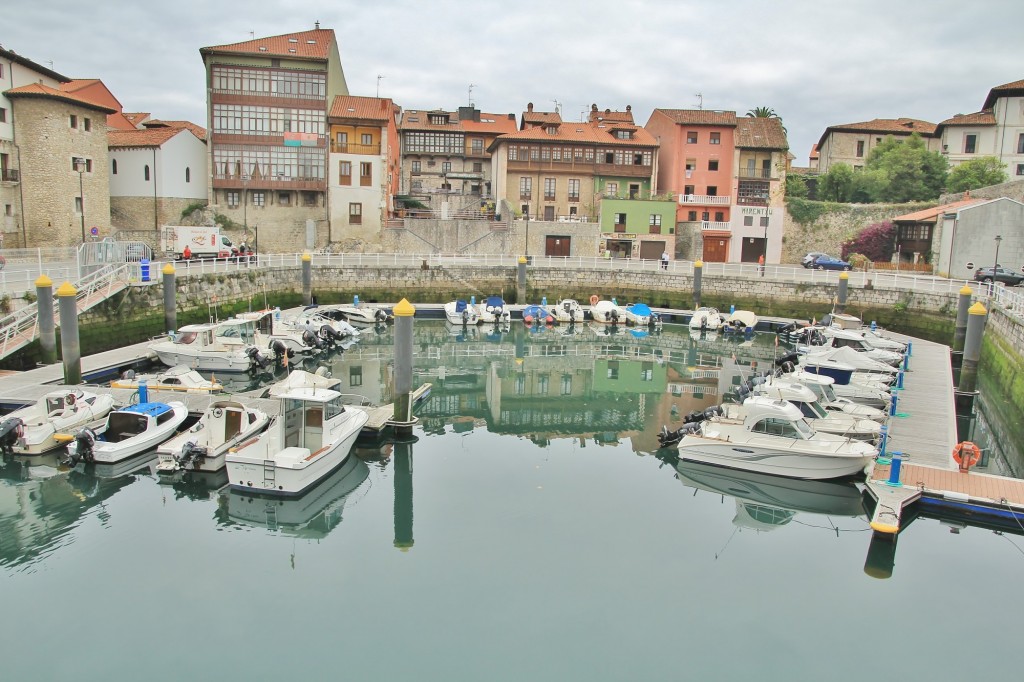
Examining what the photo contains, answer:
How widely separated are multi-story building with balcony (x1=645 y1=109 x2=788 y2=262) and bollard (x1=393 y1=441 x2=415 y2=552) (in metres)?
42.4

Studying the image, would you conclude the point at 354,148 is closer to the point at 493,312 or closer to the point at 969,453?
the point at 493,312

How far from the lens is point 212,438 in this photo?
18.3m

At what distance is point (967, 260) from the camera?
143 feet

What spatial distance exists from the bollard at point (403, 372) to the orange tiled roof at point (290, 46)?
38.3 m

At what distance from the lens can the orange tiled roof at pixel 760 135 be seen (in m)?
59.1

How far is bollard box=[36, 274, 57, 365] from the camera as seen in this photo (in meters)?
23.2

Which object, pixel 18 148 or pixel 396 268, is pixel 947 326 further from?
pixel 18 148

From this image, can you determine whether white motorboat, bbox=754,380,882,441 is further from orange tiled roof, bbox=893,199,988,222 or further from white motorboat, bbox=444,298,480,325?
orange tiled roof, bbox=893,199,988,222

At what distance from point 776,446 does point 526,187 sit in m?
44.7

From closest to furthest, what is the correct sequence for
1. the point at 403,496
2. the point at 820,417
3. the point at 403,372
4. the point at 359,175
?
1. the point at 403,496
2. the point at 820,417
3. the point at 403,372
4. the point at 359,175

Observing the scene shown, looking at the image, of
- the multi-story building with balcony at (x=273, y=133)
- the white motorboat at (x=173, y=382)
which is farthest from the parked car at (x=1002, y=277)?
the multi-story building with balcony at (x=273, y=133)

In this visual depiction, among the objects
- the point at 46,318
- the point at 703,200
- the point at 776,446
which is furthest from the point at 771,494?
the point at 703,200

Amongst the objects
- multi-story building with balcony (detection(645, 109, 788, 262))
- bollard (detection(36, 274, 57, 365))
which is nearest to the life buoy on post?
bollard (detection(36, 274, 57, 365))

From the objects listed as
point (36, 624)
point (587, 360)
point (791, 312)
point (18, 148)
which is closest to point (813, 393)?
point (587, 360)
